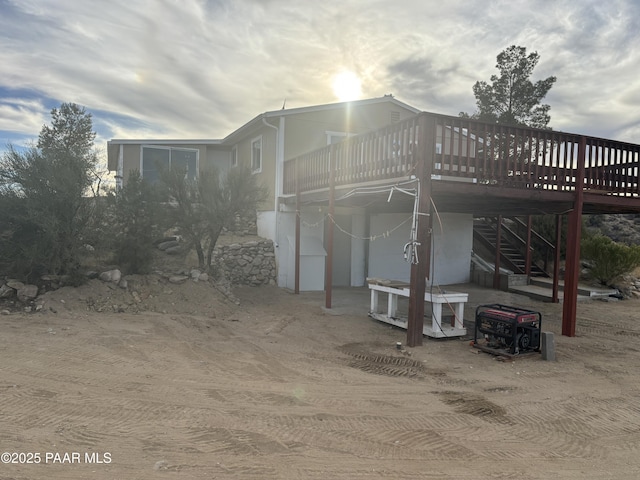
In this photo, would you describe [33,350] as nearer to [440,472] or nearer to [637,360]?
[440,472]

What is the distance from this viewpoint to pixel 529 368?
6.29 meters

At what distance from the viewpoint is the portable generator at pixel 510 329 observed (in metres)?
6.79

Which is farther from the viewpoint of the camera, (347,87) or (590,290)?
(347,87)

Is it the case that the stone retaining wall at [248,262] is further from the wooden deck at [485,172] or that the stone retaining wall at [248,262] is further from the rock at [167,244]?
the wooden deck at [485,172]

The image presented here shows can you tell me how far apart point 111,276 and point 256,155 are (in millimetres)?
7267

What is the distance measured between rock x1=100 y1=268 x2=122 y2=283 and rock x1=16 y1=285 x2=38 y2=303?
121 cm

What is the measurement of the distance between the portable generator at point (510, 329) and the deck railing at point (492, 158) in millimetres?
2236

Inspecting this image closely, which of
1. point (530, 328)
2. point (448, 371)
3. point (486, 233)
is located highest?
point (486, 233)

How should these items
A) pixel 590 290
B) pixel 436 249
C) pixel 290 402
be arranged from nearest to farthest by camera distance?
pixel 290 402, pixel 590 290, pixel 436 249

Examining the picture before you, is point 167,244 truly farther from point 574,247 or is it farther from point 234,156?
point 574,247

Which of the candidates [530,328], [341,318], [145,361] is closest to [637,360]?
[530,328]

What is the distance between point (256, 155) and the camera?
15.0m

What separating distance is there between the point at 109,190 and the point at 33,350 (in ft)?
15.8

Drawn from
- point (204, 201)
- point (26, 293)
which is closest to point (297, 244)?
point (204, 201)
